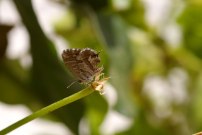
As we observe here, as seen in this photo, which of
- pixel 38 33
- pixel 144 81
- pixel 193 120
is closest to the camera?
pixel 38 33

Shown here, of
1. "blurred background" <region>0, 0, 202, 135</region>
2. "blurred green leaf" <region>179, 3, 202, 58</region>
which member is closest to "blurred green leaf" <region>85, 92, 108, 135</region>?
"blurred background" <region>0, 0, 202, 135</region>

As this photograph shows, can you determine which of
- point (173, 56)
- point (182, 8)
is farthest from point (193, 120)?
point (182, 8)

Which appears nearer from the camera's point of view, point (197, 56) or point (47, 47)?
Answer: point (47, 47)

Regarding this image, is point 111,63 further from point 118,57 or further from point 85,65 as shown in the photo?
point 85,65

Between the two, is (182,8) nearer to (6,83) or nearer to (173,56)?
(173,56)

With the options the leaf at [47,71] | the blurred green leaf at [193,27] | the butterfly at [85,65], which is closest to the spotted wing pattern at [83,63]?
the butterfly at [85,65]

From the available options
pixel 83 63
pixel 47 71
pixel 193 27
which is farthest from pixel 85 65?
pixel 193 27

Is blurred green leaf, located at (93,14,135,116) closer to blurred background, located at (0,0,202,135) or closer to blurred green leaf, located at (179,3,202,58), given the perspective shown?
blurred background, located at (0,0,202,135)
